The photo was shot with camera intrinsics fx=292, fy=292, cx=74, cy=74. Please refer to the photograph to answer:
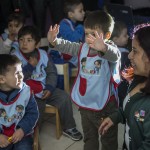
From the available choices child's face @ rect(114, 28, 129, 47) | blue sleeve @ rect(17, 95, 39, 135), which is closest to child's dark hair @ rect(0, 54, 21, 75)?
blue sleeve @ rect(17, 95, 39, 135)

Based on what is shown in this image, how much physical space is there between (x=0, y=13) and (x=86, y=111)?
2.00m

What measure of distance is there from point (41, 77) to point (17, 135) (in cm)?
68

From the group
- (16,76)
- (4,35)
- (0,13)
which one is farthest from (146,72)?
(0,13)

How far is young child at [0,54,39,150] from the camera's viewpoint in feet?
6.05

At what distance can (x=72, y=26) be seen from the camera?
3.00 m

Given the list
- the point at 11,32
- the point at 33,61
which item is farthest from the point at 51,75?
the point at 11,32

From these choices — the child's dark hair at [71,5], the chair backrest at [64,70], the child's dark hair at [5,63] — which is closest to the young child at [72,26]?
the child's dark hair at [71,5]

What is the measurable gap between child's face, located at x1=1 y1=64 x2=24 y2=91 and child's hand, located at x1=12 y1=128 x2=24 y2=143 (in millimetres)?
275

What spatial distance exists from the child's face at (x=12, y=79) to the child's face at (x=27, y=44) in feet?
1.67

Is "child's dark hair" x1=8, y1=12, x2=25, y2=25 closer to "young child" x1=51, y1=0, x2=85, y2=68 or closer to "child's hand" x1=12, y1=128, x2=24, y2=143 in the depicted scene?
"young child" x1=51, y1=0, x2=85, y2=68

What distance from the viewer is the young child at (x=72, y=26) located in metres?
2.88

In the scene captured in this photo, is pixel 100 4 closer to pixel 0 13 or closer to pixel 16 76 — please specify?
pixel 0 13

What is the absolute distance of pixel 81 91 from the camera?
6.05 feet

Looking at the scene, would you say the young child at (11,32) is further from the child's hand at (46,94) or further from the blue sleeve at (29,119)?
the blue sleeve at (29,119)
